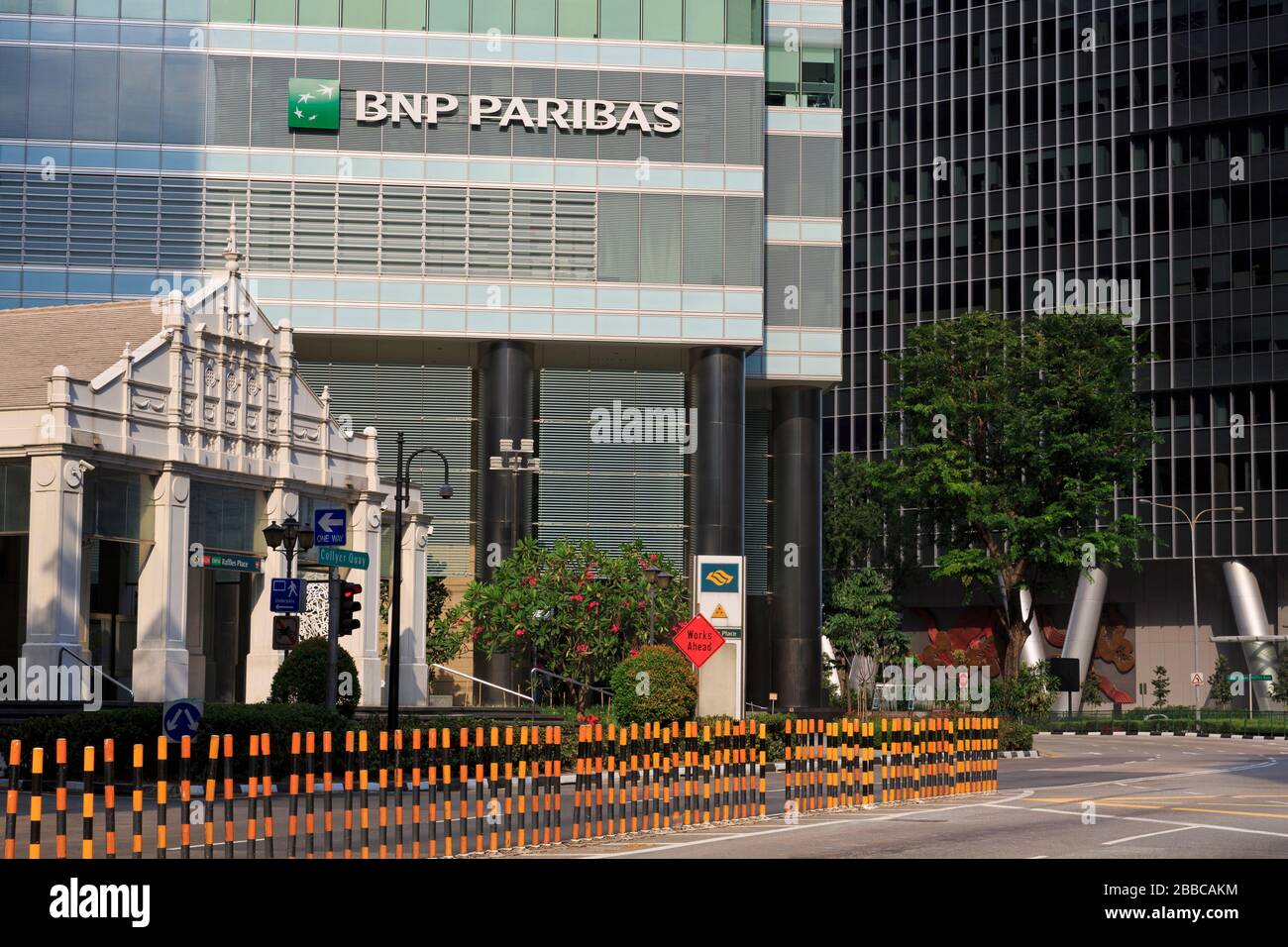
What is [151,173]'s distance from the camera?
60.0 meters

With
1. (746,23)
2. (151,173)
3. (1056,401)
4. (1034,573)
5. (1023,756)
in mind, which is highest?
(746,23)

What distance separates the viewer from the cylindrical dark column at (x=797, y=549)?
65.0 meters

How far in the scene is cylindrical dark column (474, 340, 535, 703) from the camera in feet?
198

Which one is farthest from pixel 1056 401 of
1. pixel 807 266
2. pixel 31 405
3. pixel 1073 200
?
pixel 31 405

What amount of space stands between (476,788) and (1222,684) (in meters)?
74.6

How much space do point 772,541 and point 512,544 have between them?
36.3 ft

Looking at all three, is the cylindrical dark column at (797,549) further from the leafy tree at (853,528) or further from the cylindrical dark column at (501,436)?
the leafy tree at (853,528)

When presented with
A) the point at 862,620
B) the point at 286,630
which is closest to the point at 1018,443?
the point at 862,620

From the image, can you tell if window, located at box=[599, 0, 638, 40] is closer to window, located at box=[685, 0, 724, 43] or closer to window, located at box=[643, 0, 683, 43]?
window, located at box=[643, 0, 683, 43]

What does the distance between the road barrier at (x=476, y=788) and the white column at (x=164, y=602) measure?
9.55 metres

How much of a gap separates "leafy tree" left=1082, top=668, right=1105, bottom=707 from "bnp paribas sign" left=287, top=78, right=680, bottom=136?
145ft

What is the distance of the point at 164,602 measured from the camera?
38250mm

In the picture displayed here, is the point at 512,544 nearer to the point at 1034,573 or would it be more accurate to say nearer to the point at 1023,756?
the point at 1023,756

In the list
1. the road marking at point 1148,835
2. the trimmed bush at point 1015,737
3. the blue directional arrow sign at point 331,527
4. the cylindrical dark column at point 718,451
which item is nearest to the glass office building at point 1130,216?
the cylindrical dark column at point 718,451
